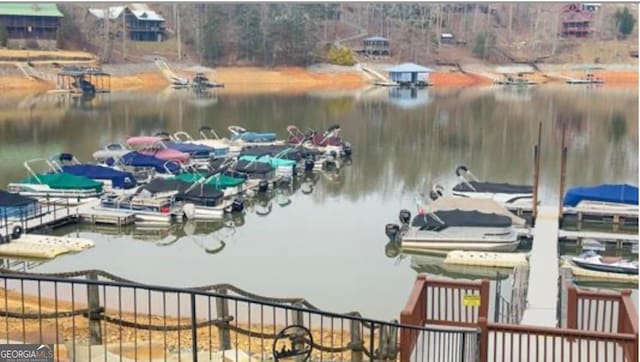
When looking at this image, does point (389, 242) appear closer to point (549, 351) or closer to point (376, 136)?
point (549, 351)

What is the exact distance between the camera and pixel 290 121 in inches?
1917

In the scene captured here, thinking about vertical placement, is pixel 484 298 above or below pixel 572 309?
above

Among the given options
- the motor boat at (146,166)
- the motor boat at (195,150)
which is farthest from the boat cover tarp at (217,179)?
the motor boat at (195,150)

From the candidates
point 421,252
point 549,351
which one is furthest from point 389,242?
point 549,351

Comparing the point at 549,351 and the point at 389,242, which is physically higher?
the point at 549,351

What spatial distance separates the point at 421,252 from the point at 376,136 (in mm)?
23104

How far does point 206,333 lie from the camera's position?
11328mm

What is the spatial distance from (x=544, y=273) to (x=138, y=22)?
79276mm

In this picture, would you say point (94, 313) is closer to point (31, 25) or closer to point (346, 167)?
point (346, 167)

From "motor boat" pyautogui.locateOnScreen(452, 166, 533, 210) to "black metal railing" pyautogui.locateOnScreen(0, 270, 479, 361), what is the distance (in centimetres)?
1141

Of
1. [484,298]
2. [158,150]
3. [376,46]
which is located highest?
[376,46]

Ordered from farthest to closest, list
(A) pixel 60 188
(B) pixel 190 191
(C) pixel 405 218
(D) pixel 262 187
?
(D) pixel 262 187, (A) pixel 60 188, (B) pixel 190 191, (C) pixel 405 218

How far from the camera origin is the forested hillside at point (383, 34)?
86250mm

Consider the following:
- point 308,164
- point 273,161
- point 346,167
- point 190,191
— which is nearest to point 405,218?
point 190,191
